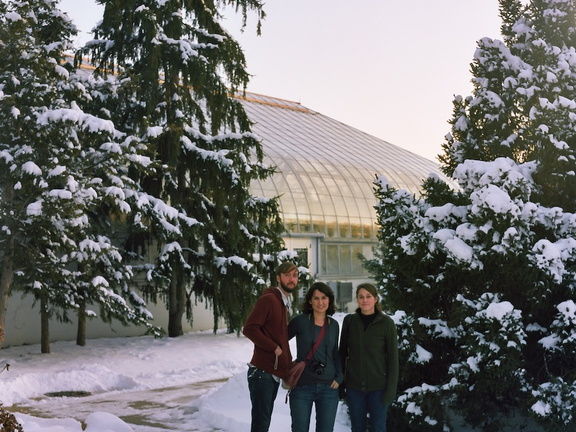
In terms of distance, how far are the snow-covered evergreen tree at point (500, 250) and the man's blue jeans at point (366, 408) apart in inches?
Result: 67.8

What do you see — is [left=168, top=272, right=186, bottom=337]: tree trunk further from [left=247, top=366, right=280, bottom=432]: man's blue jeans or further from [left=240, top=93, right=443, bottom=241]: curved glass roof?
[left=247, top=366, right=280, bottom=432]: man's blue jeans

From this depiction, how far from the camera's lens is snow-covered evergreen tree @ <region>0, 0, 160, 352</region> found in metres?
12.6

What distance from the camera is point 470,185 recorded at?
7840 millimetres

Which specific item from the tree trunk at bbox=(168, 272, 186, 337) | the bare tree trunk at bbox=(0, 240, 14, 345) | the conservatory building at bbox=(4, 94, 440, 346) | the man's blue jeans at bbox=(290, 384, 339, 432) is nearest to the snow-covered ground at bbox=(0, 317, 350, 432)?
the tree trunk at bbox=(168, 272, 186, 337)

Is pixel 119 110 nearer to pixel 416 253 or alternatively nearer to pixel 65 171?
pixel 65 171

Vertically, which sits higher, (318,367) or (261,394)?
(318,367)

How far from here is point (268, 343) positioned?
575cm

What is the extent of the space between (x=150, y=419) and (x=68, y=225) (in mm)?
4542

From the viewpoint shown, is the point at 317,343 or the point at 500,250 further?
the point at 500,250

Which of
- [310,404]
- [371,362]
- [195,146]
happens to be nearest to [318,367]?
[310,404]

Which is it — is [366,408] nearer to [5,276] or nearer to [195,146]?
[5,276]

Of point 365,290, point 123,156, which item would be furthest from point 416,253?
point 123,156

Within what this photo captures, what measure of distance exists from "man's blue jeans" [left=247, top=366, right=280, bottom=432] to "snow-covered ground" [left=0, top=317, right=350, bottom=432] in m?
2.23

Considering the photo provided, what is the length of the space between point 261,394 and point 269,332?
516 mm
